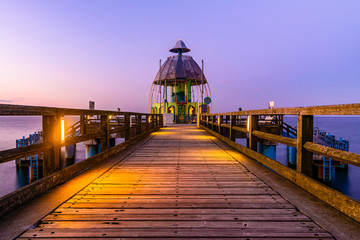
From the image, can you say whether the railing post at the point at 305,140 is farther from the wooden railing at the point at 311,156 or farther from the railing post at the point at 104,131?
the railing post at the point at 104,131

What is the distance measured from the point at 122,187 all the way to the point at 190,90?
1585 inches

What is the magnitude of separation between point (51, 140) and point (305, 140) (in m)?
3.90

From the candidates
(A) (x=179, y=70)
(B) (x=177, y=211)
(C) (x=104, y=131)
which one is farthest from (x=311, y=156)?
(A) (x=179, y=70)

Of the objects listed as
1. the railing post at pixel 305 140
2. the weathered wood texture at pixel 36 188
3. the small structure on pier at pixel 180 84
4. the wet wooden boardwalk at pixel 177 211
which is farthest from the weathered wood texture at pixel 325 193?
the small structure on pier at pixel 180 84

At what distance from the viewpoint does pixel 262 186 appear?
384 centimetres

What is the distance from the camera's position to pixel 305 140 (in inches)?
142

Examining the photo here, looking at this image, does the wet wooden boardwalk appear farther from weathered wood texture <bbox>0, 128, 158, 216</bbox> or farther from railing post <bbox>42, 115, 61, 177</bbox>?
railing post <bbox>42, 115, 61, 177</bbox>

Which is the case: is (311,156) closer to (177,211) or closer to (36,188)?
(177,211)

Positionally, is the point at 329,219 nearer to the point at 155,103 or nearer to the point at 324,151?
the point at 324,151

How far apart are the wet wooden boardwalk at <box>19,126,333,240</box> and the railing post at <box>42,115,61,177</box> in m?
0.67

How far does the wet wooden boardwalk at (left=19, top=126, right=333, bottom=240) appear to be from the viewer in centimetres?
230

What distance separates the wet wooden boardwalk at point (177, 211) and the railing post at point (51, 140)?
67 centimetres

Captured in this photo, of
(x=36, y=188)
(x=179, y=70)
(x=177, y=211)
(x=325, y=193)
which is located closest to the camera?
(x=177, y=211)

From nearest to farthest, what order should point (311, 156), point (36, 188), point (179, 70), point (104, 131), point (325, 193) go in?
point (325, 193), point (36, 188), point (311, 156), point (104, 131), point (179, 70)
